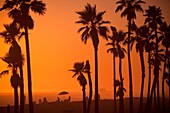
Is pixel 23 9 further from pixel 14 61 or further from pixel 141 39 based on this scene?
pixel 141 39

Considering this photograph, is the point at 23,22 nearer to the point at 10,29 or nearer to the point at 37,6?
the point at 37,6

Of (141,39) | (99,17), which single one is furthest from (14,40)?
(141,39)

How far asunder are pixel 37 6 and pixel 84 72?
1889cm

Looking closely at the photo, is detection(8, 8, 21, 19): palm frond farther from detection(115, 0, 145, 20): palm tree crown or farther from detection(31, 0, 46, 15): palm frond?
detection(115, 0, 145, 20): palm tree crown

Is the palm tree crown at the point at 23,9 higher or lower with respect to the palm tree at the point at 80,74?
higher

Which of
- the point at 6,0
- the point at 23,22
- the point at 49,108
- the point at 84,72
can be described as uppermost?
the point at 6,0

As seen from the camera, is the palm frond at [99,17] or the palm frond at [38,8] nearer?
the palm frond at [38,8]

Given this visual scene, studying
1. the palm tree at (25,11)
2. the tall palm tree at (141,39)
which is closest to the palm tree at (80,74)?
the tall palm tree at (141,39)

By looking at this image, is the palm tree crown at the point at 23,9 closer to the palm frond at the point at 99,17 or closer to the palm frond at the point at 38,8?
the palm frond at the point at 38,8

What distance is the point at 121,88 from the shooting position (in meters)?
54.9

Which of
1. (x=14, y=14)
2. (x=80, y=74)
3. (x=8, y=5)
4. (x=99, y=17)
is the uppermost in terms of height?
(x=99, y=17)

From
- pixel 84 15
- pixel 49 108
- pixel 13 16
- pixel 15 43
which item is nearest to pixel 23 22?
pixel 13 16

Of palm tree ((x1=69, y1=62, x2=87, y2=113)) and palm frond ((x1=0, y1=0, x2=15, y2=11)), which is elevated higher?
palm frond ((x1=0, y1=0, x2=15, y2=11))

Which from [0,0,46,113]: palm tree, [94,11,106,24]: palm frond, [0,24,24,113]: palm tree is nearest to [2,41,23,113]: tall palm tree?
[0,24,24,113]: palm tree
